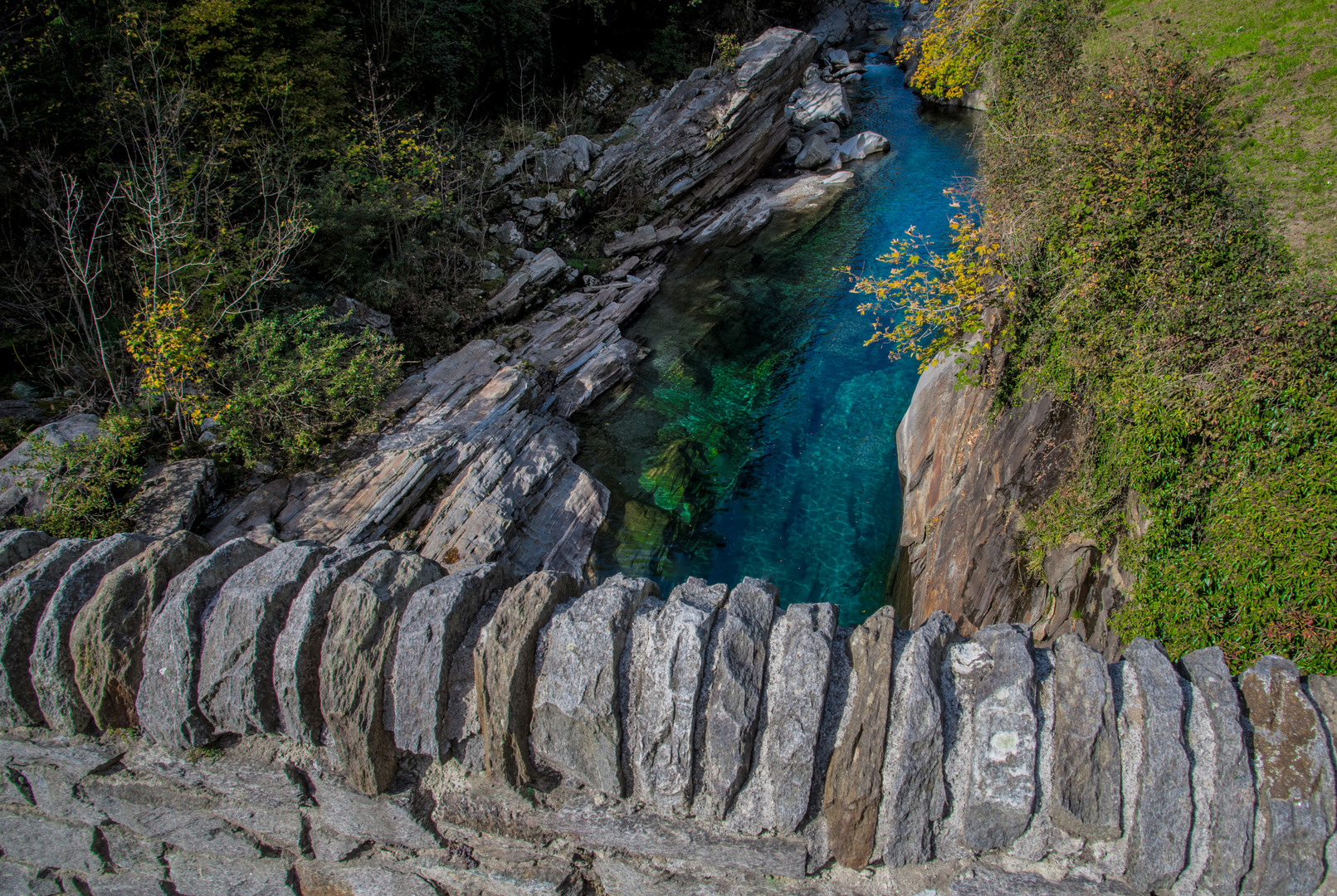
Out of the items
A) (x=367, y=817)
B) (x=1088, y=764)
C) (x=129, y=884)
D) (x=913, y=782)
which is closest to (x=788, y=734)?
(x=913, y=782)

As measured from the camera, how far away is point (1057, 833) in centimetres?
345

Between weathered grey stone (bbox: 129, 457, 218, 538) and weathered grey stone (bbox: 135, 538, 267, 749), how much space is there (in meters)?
5.43

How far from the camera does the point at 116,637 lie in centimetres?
416

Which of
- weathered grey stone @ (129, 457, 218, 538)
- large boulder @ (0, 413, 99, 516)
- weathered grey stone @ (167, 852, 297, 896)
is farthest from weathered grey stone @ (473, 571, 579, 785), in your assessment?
large boulder @ (0, 413, 99, 516)

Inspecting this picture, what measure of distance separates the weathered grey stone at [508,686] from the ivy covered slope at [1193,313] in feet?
17.4

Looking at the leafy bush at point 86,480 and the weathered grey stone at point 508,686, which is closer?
the weathered grey stone at point 508,686

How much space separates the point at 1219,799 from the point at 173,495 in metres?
11.2

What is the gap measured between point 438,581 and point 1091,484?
21.3 ft

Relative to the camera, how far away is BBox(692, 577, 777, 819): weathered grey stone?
3670 millimetres

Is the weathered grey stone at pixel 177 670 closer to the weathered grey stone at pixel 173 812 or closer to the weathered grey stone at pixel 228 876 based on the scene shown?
the weathered grey stone at pixel 173 812

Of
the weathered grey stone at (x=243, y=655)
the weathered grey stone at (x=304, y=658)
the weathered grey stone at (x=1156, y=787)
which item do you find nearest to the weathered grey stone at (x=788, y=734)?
the weathered grey stone at (x=1156, y=787)

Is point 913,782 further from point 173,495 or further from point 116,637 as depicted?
point 173,495

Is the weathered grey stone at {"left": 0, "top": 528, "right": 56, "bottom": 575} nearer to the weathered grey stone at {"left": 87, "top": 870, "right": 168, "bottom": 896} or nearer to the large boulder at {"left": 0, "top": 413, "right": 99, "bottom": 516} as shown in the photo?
the weathered grey stone at {"left": 87, "top": 870, "right": 168, "bottom": 896}

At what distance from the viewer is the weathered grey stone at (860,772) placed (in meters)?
3.57
